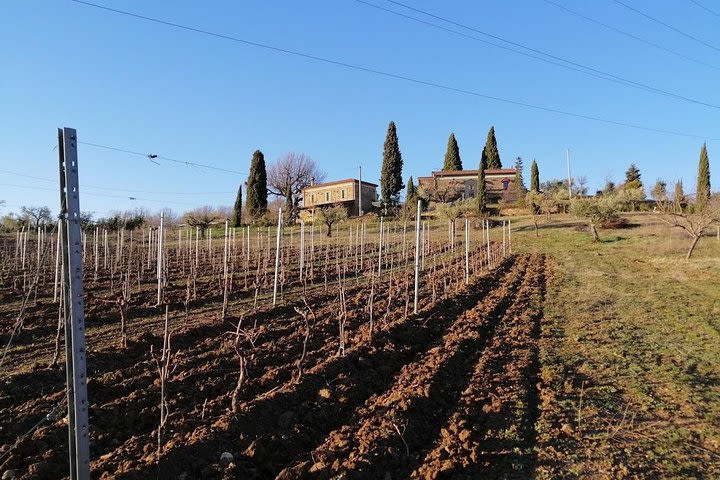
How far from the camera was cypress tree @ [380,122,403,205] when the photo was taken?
44.5 m

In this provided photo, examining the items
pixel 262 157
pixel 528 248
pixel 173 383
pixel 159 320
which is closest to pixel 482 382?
pixel 173 383

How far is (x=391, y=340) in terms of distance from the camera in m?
6.63

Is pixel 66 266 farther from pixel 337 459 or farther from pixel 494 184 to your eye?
pixel 494 184

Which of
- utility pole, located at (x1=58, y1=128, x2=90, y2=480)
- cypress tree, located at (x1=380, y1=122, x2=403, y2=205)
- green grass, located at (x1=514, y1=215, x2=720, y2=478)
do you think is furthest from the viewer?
cypress tree, located at (x1=380, y1=122, x2=403, y2=205)

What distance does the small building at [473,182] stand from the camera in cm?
4938

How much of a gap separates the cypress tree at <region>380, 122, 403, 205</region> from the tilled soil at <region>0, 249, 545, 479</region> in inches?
1481

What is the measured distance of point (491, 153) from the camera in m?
58.0

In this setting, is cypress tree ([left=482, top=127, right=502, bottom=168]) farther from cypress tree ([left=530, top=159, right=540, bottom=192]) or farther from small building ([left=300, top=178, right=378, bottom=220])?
small building ([left=300, top=178, right=378, bottom=220])

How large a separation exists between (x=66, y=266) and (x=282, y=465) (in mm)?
2006

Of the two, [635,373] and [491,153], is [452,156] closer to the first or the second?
[491,153]

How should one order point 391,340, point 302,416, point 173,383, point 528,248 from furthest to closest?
point 528,248
point 391,340
point 173,383
point 302,416

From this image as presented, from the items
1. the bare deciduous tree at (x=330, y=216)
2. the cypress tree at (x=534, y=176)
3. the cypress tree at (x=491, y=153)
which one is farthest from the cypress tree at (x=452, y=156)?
the bare deciduous tree at (x=330, y=216)

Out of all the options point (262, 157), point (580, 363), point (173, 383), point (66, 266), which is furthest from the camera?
point (262, 157)

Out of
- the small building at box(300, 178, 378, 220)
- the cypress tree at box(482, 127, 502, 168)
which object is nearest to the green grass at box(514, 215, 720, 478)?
the small building at box(300, 178, 378, 220)
